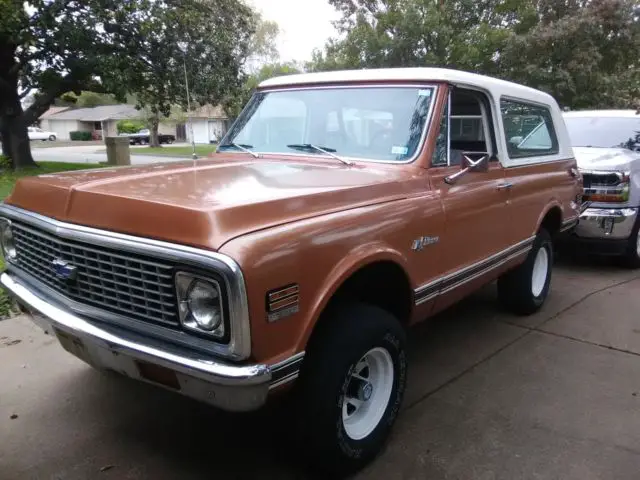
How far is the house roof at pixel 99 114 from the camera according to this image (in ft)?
201

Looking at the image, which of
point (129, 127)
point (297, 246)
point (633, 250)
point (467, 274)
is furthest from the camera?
point (129, 127)

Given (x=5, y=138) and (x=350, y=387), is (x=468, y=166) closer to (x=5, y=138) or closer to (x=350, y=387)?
(x=350, y=387)

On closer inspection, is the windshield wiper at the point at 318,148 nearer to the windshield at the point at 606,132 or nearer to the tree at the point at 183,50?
the windshield at the point at 606,132

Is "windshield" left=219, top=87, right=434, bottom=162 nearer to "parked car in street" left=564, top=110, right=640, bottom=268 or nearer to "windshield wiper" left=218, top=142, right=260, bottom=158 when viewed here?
"windshield wiper" left=218, top=142, right=260, bottom=158

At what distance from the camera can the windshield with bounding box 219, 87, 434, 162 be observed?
11.1 feet

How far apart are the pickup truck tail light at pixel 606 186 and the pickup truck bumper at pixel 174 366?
5398 millimetres

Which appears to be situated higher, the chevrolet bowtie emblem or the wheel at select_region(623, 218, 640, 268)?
the chevrolet bowtie emblem

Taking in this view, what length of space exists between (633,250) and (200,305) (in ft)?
20.1

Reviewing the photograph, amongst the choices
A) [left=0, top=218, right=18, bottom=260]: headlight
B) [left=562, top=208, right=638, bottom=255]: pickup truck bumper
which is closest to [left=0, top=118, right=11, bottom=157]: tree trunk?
[left=0, top=218, right=18, bottom=260]: headlight

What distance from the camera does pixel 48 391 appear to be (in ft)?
11.7

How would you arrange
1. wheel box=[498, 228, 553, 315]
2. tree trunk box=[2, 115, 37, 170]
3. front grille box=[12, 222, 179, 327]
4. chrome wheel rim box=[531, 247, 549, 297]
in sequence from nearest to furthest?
front grille box=[12, 222, 179, 327] < wheel box=[498, 228, 553, 315] < chrome wheel rim box=[531, 247, 549, 297] < tree trunk box=[2, 115, 37, 170]

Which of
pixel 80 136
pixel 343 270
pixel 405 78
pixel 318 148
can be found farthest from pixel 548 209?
pixel 80 136

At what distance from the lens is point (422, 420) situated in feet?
10.5

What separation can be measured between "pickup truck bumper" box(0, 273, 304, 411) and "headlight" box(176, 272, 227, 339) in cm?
11
